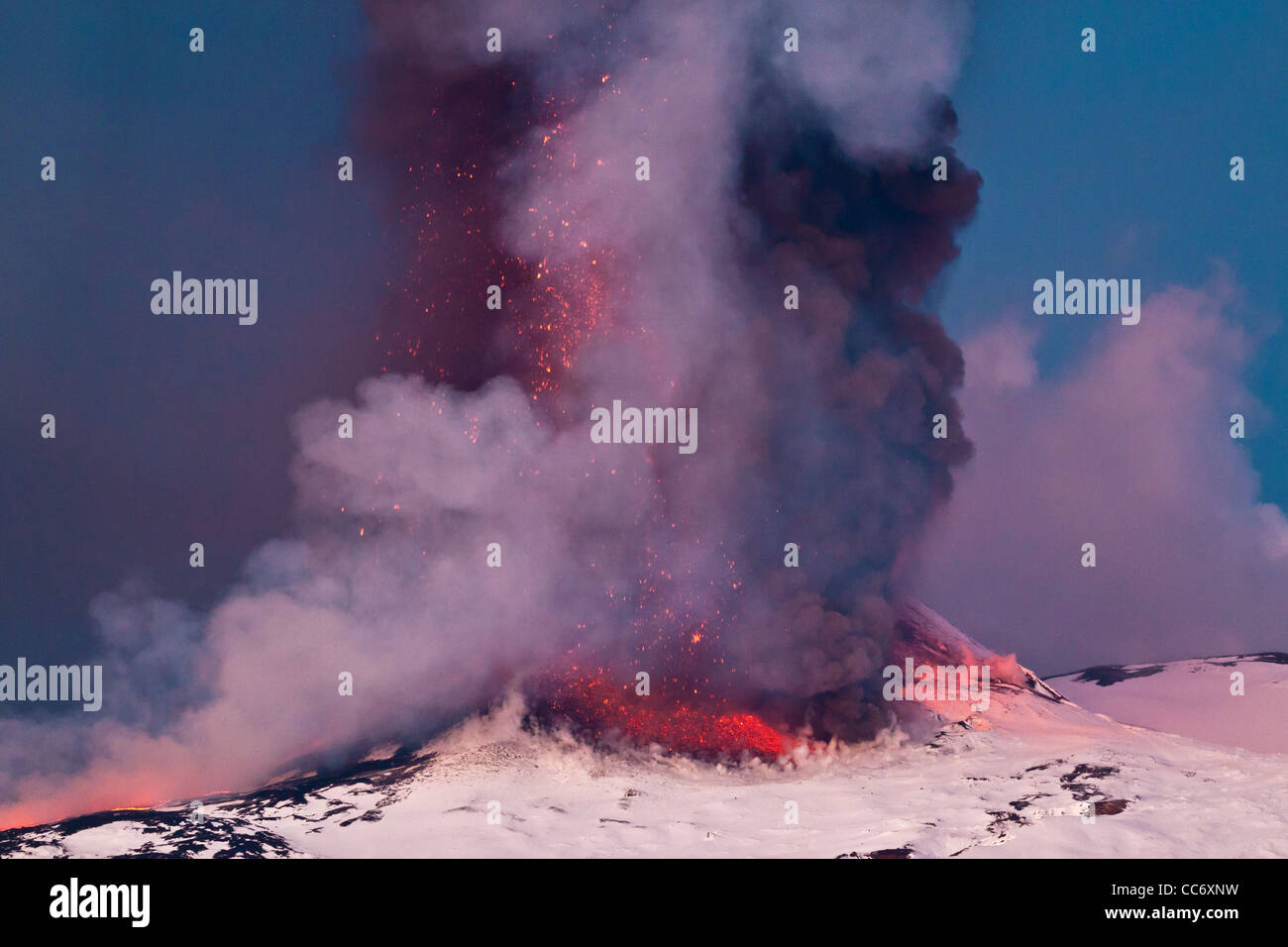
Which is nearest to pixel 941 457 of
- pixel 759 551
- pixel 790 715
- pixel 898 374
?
pixel 898 374

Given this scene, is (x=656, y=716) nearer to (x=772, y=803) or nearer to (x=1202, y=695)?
(x=772, y=803)

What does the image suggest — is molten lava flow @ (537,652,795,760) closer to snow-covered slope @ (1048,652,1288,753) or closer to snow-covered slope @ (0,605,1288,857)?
snow-covered slope @ (0,605,1288,857)

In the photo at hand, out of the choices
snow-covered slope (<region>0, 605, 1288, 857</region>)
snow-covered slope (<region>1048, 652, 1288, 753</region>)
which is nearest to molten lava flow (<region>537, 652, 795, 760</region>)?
snow-covered slope (<region>0, 605, 1288, 857</region>)

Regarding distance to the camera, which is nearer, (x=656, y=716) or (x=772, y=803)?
(x=772, y=803)

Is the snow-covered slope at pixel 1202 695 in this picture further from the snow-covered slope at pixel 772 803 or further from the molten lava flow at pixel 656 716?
the molten lava flow at pixel 656 716

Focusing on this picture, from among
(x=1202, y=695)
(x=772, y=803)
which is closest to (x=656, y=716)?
(x=772, y=803)
